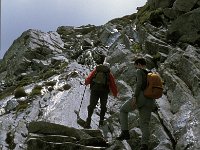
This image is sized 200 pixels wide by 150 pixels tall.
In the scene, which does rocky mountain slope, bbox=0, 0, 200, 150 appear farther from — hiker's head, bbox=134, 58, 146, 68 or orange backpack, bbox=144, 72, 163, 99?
hiker's head, bbox=134, 58, 146, 68

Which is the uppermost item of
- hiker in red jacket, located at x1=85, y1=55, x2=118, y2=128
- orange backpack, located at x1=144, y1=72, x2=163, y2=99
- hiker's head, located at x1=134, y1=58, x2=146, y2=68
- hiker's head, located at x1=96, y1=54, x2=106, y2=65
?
hiker's head, located at x1=134, y1=58, x2=146, y2=68

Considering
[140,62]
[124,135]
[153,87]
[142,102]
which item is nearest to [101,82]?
[124,135]

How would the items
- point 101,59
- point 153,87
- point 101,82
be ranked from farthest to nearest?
point 101,59, point 101,82, point 153,87

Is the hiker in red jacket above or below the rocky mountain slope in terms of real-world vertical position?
above

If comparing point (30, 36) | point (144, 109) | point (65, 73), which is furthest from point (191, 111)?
point (30, 36)

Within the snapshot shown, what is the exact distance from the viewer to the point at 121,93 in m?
27.1

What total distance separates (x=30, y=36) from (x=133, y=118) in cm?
4046

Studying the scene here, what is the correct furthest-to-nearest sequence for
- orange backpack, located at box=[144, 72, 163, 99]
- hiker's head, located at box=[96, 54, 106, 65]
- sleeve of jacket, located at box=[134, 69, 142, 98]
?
1. hiker's head, located at box=[96, 54, 106, 65]
2. sleeve of jacket, located at box=[134, 69, 142, 98]
3. orange backpack, located at box=[144, 72, 163, 99]

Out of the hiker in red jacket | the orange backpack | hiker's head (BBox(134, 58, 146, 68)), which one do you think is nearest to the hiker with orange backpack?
hiker's head (BBox(134, 58, 146, 68))

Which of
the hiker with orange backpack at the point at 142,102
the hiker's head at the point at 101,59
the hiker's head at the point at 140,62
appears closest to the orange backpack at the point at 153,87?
the hiker with orange backpack at the point at 142,102

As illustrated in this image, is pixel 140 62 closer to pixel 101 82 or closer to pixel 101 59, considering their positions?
pixel 101 82

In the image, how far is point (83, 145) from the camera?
18.1m

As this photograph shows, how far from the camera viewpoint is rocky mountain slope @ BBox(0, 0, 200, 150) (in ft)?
61.7

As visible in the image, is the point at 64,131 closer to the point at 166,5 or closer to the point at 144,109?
the point at 144,109
